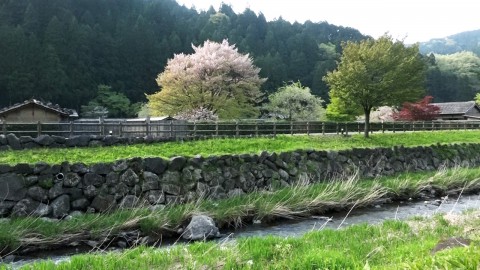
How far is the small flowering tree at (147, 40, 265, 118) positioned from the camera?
109 ft

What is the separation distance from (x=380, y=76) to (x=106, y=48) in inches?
1957

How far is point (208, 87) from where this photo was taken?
3369 centimetres

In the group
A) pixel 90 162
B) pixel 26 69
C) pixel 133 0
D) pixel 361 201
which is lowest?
pixel 361 201

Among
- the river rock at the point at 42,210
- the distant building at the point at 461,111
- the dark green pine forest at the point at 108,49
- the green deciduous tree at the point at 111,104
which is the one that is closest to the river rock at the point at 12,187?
the river rock at the point at 42,210

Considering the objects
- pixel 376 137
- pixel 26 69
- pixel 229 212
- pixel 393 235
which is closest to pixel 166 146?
pixel 229 212

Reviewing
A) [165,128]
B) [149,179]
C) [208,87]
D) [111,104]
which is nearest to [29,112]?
[208,87]

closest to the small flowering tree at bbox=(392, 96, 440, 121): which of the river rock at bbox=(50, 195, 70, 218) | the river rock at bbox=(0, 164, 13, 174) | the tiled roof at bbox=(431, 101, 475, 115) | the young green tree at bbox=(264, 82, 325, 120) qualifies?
the young green tree at bbox=(264, 82, 325, 120)

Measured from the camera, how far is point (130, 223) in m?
10.1

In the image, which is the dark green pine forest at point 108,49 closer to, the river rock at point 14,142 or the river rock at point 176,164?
the river rock at point 14,142

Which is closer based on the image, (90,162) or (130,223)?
(130,223)

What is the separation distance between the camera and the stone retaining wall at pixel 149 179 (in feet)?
35.8

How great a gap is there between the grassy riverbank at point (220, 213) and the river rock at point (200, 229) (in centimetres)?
46

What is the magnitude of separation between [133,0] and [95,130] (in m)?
70.9

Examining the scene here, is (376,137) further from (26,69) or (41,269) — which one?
(26,69)
